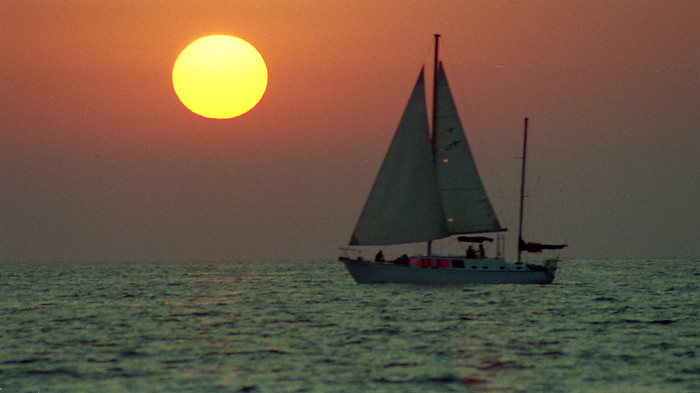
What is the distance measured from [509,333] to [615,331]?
545cm

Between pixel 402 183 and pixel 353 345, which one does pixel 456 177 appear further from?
pixel 353 345

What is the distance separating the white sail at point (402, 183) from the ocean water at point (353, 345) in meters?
5.06

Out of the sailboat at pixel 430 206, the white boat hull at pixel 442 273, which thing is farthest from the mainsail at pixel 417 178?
the white boat hull at pixel 442 273

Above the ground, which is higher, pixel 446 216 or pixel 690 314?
pixel 446 216

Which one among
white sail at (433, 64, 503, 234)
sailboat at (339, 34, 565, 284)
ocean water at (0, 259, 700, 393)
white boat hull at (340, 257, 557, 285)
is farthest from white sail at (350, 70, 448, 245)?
ocean water at (0, 259, 700, 393)

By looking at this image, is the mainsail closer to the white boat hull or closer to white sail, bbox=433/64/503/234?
white sail, bbox=433/64/503/234

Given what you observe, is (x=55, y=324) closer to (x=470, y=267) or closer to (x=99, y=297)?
(x=99, y=297)

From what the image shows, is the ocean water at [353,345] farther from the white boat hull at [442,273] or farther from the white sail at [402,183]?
the white sail at [402,183]

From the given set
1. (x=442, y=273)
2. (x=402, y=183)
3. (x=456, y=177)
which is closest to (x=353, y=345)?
(x=402, y=183)

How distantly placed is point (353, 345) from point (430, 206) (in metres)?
31.7

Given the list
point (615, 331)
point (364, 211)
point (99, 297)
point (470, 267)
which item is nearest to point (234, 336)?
point (615, 331)

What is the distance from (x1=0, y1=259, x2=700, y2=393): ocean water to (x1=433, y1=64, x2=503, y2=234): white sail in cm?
662

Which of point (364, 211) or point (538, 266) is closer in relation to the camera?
point (364, 211)

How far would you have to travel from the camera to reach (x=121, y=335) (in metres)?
44.0
